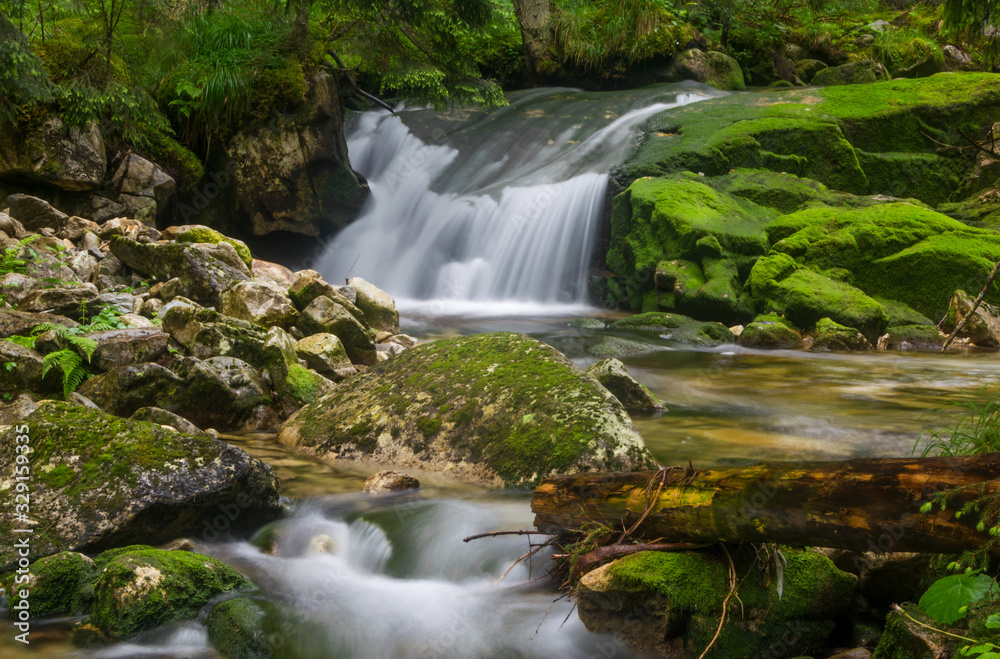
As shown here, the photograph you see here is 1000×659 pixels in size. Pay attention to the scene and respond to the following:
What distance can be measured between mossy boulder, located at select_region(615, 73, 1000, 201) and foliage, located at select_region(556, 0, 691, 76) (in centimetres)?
393

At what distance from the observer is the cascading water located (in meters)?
12.2

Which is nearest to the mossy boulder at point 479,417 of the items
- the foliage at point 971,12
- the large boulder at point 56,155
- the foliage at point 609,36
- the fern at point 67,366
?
the fern at point 67,366

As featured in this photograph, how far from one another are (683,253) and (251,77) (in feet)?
24.5

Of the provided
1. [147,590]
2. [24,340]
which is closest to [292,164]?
[24,340]

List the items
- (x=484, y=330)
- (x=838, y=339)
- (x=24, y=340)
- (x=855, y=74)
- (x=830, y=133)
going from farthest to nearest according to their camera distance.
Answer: (x=855, y=74) < (x=830, y=133) < (x=484, y=330) < (x=838, y=339) < (x=24, y=340)

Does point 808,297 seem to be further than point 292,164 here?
No

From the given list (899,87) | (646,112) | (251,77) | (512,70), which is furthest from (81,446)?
(512,70)

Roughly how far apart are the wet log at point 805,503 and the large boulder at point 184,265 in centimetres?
527

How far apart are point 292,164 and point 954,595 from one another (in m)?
11.5

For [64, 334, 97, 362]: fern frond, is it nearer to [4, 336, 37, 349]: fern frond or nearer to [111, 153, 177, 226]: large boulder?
[4, 336, 37, 349]: fern frond

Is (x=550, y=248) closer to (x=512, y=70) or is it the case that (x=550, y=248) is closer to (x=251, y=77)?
(x=251, y=77)

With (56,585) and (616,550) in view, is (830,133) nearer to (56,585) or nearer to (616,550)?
(616,550)

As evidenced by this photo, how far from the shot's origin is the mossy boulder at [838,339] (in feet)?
28.4

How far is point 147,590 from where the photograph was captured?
2.73 metres
